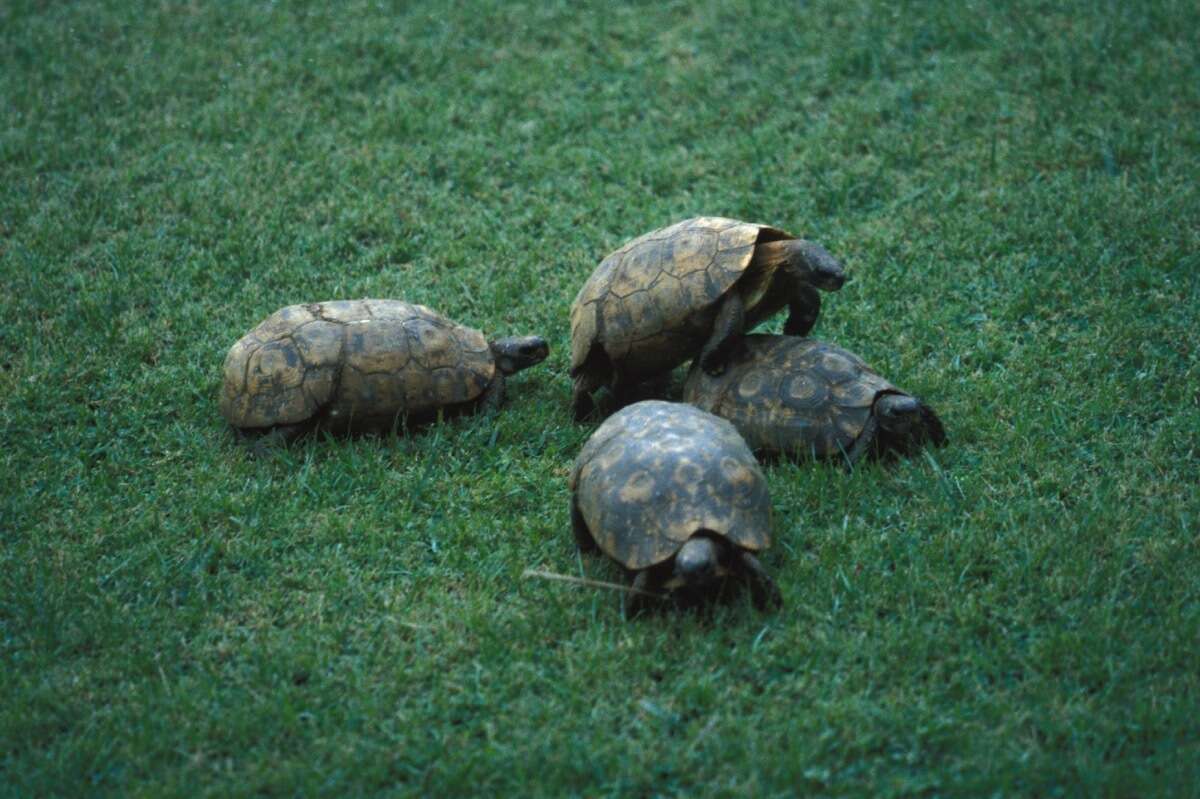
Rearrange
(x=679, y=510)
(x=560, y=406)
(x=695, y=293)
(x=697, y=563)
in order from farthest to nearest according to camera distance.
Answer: (x=560, y=406)
(x=695, y=293)
(x=679, y=510)
(x=697, y=563)

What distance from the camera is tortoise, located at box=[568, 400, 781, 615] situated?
161 inches

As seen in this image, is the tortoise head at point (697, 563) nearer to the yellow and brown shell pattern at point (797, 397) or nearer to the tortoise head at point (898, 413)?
the yellow and brown shell pattern at point (797, 397)

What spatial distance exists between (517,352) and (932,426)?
195 centimetres

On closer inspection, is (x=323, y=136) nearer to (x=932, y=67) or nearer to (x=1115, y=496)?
(x=932, y=67)

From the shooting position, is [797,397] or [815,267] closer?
[797,397]

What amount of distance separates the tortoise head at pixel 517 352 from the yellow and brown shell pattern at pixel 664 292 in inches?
13.8

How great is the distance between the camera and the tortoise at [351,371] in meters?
5.25

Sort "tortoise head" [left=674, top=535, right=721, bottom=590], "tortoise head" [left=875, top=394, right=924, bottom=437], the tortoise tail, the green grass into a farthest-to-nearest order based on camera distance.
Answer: the tortoise tail, "tortoise head" [left=875, top=394, right=924, bottom=437], "tortoise head" [left=674, top=535, right=721, bottom=590], the green grass

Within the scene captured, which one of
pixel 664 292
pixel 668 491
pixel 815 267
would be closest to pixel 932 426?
pixel 815 267

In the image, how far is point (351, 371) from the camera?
529 cm

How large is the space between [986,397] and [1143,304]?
4.05 feet

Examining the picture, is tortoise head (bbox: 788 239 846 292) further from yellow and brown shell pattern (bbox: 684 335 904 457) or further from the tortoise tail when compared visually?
the tortoise tail

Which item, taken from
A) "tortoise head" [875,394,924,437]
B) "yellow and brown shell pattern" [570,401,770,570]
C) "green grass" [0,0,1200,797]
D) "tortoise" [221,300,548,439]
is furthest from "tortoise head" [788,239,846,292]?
"tortoise" [221,300,548,439]

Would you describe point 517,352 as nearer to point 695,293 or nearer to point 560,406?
point 560,406
